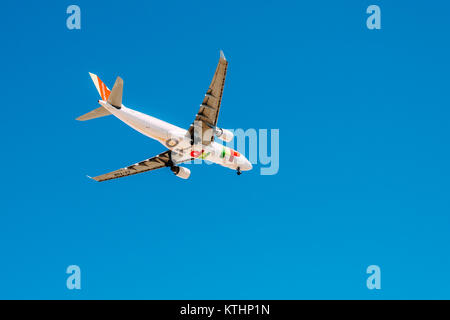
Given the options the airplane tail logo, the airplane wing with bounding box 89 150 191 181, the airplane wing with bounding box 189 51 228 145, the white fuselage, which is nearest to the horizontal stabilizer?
the white fuselage

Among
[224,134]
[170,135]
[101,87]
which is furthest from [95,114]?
[224,134]

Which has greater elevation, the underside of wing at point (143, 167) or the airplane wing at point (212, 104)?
the airplane wing at point (212, 104)

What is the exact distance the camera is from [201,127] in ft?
132

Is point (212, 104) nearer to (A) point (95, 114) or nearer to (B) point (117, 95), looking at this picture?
(B) point (117, 95)

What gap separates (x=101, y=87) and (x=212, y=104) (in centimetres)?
864

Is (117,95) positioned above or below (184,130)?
above

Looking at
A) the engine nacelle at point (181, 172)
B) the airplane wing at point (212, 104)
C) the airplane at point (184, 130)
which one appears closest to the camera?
the airplane wing at point (212, 104)

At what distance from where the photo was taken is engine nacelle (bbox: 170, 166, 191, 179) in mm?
45781

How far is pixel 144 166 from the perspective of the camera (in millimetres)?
46062

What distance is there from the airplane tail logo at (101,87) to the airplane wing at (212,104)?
6435mm

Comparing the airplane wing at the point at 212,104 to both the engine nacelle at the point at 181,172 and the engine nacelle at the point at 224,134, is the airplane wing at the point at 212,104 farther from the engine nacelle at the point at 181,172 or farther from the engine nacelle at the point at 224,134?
the engine nacelle at the point at 181,172

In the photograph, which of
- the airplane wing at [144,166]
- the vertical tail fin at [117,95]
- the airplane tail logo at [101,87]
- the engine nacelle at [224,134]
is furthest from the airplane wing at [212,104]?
the airplane tail logo at [101,87]

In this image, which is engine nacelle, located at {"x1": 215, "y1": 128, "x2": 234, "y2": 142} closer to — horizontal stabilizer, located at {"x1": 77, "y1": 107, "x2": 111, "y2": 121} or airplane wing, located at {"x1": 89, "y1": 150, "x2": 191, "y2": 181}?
airplane wing, located at {"x1": 89, "y1": 150, "x2": 191, "y2": 181}

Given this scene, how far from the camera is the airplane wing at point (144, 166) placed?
45500 millimetres
